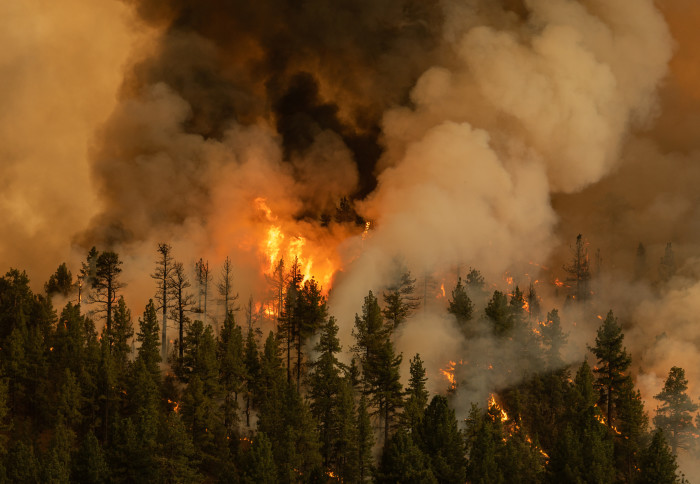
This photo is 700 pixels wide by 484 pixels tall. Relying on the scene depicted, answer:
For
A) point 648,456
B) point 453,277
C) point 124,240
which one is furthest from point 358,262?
point 648,456

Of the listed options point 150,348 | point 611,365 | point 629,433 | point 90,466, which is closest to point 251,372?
point 150,348

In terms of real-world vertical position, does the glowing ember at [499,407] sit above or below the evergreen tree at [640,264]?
below

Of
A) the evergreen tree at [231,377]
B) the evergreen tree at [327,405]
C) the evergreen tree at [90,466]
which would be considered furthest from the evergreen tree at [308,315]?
the evergreen tree at [90,466]

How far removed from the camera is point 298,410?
51062mm

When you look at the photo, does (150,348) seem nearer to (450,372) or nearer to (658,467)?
(450,372)

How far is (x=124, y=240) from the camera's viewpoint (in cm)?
8831

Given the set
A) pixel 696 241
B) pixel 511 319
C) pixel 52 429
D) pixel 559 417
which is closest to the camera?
pixel 52 429

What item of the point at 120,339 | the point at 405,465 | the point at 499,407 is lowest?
the point at 405,465

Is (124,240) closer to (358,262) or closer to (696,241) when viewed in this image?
(358,262)

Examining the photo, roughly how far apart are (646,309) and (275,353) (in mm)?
45347

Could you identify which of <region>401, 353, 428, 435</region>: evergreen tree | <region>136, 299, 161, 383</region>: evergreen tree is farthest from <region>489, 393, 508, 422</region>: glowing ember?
<region>136, 299, 161, 383</region>: evergreen tree

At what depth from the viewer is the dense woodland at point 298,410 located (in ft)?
155

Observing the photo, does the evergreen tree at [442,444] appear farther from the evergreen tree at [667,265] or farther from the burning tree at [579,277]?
the evergreen tree at [667,265]

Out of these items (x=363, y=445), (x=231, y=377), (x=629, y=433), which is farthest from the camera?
(x=629, y=433)
